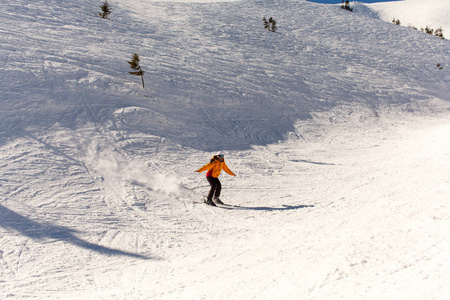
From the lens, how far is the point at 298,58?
23922 mm

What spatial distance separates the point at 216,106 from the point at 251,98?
2.56 m

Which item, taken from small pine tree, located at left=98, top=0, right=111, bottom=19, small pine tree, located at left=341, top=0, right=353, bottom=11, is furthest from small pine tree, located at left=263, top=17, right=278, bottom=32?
small pine tree, located at left=341, top=0, right=353, bottom=11

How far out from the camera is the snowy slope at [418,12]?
236ft

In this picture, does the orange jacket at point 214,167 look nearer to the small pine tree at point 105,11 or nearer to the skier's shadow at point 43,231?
the skier's shadow at point 43,231

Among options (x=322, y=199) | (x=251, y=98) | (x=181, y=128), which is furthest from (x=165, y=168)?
(x=251, y=98)

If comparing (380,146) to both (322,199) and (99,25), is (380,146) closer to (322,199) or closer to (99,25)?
(322,199)

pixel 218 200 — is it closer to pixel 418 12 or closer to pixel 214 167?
pixel 214 167

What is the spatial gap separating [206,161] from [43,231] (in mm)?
5946

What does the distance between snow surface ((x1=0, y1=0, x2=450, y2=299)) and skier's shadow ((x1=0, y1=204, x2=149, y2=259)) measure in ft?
0.13

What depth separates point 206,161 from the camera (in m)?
11.2

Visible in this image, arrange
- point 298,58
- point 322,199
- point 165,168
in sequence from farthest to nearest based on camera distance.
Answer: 1. point 298,58
2. point 165,168
3. point 322,199

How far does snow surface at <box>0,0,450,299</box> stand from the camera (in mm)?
4641

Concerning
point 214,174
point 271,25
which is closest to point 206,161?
point 214,174

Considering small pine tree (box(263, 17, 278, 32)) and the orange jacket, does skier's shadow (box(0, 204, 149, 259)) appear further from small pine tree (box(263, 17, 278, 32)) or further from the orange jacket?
small pine tree (box(263, 17, 278, 32))
